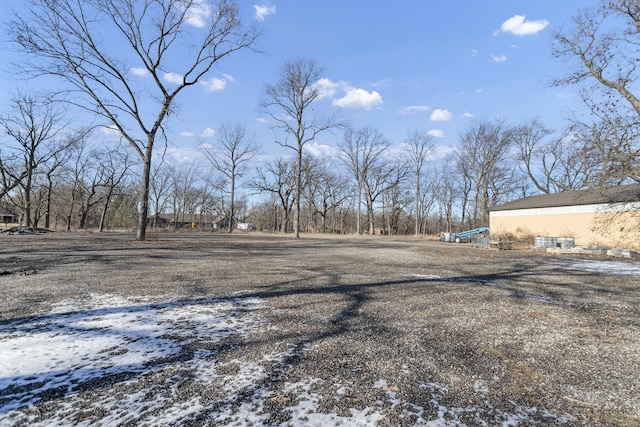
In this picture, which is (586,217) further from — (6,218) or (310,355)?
(6,218)

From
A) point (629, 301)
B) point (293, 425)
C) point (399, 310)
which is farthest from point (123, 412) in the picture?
point (629, 301)

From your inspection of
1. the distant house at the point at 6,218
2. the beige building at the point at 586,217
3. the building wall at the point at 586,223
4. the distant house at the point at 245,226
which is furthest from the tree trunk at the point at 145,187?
the distant house at the point at 245,226

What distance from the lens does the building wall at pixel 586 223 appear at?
19.6 m

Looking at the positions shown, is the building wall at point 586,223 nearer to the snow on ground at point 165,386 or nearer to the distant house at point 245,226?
the snow on ground at point 165,386

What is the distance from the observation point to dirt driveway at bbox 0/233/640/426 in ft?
8.00

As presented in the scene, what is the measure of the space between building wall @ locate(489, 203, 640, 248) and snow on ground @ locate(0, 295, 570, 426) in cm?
2420

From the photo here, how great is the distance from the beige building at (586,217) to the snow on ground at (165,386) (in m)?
18.7

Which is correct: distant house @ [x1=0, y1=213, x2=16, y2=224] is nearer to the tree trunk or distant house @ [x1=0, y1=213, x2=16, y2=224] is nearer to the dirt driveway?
the tree trunk

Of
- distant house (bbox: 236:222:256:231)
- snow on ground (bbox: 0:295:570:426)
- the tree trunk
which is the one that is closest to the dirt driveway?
snow on ground (bbox: 0:295:570:426)

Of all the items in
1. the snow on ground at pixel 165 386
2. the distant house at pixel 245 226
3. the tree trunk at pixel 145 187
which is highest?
the tree trunk at pixel 145 187

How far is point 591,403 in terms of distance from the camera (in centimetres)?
263

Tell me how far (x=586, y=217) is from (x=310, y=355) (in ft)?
84.9

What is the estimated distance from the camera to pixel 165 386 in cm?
272

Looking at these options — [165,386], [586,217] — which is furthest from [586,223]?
[165,386]
